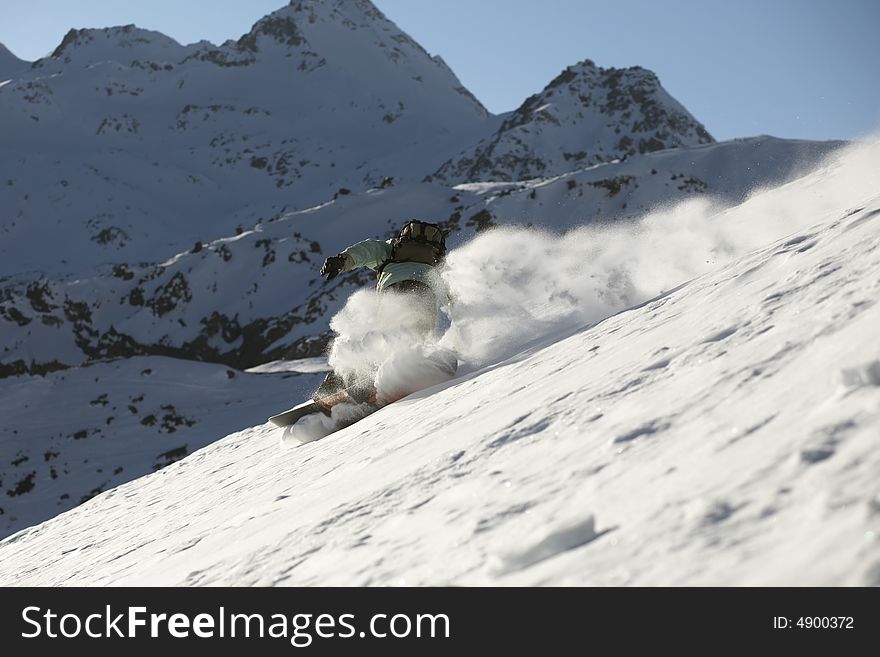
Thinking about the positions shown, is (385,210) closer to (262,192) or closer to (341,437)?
(341,437)

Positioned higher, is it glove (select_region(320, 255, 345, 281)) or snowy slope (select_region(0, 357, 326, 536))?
glove (select_region(320, 255, 345, 281))

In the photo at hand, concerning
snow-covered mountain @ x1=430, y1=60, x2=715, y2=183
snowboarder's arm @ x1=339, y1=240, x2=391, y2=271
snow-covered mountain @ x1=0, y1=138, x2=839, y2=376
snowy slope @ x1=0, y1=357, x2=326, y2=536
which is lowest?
snowy slope @ x1=0, y1=357, x2=326, y2=536

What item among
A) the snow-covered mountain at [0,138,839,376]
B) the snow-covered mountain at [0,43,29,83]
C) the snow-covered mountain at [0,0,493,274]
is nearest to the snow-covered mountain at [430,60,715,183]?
the snow-covered mountain at [0,0,493,274]

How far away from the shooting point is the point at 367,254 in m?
7.15

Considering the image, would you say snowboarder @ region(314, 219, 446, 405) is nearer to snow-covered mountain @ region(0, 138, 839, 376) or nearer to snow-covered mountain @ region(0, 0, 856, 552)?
snow-covered mountain @ region(0, 0, 856, 552)

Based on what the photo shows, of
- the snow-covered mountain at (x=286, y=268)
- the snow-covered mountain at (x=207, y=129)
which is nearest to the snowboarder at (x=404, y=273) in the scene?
the snow-covered mountain at (x=286, y=268)

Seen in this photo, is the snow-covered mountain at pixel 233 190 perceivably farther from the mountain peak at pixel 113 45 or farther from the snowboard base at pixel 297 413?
the snowboard base at pixel 297 413

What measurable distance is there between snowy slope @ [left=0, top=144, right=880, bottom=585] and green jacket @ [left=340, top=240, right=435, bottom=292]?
1.26 m

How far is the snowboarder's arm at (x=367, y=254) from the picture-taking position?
7049 millimetres

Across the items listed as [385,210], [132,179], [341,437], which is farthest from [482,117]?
[341,437]

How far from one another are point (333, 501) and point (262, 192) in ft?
285

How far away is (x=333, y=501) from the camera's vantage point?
355 centimetres

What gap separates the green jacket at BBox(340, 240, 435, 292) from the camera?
6973 millimetres
